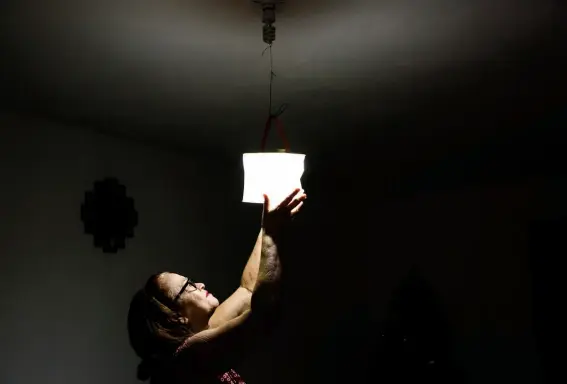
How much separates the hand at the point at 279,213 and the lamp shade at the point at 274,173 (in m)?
0.02

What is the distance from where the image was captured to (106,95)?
97.1 inches

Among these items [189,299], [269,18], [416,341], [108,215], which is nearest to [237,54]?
[269,18]

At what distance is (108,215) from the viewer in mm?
3057

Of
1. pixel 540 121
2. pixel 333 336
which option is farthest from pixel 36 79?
pixel 333 336

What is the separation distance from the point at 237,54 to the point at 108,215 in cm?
131

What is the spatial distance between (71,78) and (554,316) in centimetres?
271

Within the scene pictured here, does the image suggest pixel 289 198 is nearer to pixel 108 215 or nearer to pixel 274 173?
pixel 274 173

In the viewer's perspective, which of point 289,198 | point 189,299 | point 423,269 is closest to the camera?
point 289,198

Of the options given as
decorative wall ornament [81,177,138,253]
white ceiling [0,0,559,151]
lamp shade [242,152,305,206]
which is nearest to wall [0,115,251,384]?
decorative wall ornament [81,177,138,253]

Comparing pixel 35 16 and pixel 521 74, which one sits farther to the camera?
pixel 521 74

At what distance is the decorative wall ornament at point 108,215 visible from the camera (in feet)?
9.80

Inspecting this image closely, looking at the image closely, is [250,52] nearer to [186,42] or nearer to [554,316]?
[186,42]

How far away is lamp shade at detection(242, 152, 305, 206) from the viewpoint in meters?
1.64

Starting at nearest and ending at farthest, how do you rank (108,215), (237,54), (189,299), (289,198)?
1. (289,198)
2. (189,299)
3. (237,54)
4. (108,215)
